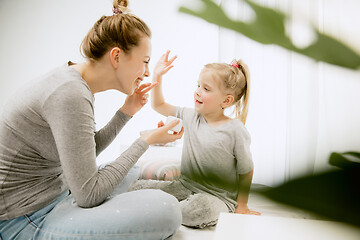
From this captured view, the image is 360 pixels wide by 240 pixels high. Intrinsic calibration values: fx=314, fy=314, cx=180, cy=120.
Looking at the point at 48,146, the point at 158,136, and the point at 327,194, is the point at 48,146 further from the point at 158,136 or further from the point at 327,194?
the point at 327,194

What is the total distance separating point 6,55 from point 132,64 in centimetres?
221

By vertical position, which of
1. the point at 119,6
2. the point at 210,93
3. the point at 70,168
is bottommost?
the point at 70,168

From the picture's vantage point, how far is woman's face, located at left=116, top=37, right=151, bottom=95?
1.02 metres

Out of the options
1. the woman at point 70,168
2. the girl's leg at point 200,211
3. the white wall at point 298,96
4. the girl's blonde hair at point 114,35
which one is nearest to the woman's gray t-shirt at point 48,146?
the woman at point 70,168

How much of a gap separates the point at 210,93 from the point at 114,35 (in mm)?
556

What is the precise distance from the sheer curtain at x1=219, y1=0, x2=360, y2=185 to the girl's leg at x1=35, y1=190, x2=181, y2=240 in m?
0.78

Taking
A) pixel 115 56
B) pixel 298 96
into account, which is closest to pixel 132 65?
pixel 115 56

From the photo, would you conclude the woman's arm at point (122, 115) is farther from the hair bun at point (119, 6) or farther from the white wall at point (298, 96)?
the white wall at point (298, 96)

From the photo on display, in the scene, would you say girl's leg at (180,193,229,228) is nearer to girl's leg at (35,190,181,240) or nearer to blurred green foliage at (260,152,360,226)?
girl's leg at (35,190,181,240)

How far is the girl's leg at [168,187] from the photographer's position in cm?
141

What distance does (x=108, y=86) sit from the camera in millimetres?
1096

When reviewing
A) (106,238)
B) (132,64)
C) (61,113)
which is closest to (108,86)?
(132,64)

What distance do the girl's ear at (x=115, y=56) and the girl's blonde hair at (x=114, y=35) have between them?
0.02m

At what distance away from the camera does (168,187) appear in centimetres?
143
